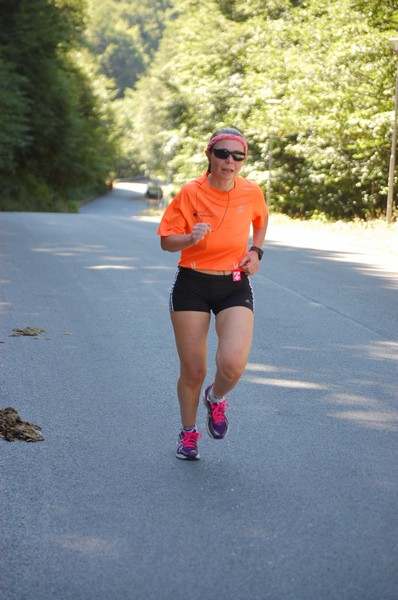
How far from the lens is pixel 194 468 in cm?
525

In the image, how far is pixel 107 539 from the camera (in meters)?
4.13

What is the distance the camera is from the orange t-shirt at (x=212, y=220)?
526cm

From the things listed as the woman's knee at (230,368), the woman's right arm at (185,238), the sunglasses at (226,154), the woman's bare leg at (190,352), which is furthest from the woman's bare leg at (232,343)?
the sunglasses at (226,154)

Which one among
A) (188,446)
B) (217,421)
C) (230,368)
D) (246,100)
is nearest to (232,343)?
(230,368)

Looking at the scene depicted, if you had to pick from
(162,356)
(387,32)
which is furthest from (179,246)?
(387,32)

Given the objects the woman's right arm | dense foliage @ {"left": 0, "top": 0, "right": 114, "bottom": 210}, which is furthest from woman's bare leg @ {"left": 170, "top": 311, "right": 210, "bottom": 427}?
dense foliage @ {"left": 0, "top": 0, "right": 114, "bottom": 210}

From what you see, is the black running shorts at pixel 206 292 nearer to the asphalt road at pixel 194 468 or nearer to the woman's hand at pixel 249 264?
the woman's hand at pixel 249 264

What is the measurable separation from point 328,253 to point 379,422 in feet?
46.2

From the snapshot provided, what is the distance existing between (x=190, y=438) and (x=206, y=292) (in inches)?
31.2

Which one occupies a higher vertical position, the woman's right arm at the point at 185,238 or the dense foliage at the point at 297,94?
the dense foliage at the point at 297,94

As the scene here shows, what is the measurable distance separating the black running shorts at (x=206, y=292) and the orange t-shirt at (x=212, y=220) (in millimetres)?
55

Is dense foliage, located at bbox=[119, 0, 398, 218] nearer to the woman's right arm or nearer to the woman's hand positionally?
the woman's hand

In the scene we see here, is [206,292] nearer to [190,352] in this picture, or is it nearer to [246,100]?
[190,352]

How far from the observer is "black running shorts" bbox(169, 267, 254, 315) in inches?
209
